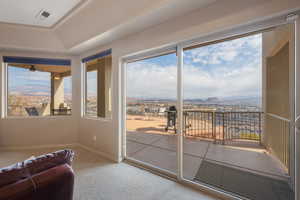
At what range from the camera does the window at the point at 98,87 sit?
3.33 m

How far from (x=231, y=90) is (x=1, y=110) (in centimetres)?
481

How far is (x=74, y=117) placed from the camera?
3855mm

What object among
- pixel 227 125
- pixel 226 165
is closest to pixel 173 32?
pixel 227 125

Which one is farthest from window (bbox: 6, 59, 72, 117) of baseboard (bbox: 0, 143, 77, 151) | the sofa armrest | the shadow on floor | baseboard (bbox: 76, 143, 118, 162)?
the shadow on floor

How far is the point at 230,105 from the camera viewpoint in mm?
2270

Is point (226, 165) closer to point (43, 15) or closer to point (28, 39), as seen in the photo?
point (43, 15)

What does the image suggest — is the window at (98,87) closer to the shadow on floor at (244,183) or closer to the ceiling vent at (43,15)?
the ceiling vent at (43,15)

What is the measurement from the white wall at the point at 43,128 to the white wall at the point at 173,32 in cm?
41

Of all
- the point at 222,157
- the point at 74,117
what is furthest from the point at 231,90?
the point at 74,117

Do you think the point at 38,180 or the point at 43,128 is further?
the point at 43,128

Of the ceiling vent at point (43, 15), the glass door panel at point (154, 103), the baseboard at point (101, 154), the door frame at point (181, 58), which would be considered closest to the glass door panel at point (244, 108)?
the door frame at point (181, 58)

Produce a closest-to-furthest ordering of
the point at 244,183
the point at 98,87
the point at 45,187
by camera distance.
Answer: the point at 45,187
the point at 244,183
the point at 98,87

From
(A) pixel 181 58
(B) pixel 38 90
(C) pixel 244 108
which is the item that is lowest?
(C) pixel 244 108

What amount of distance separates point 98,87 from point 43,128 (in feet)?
5.70
